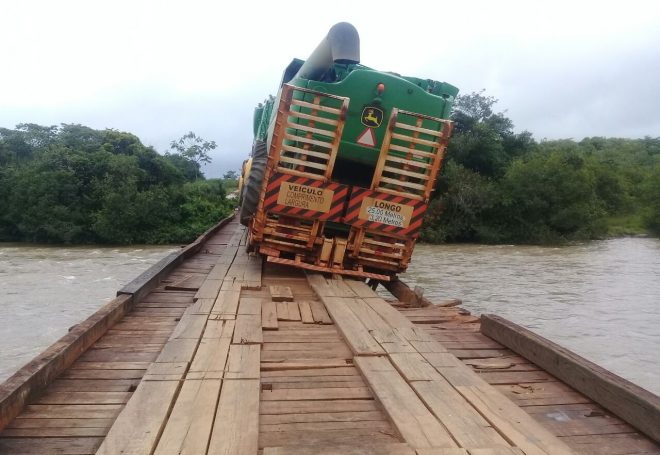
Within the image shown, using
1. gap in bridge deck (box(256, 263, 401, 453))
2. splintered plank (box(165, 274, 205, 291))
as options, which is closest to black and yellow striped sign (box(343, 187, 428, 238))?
splintered plank (box(165, 274, 205, 291))

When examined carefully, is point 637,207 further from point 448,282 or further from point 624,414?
point 624,414

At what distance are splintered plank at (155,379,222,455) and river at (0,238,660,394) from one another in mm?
6944

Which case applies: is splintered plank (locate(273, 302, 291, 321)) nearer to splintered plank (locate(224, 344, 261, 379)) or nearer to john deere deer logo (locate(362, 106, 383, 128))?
splintered plank (locate(224, 344, 261, 379))

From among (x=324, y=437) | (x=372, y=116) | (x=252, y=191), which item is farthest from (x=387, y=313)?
(x=252, y=191)

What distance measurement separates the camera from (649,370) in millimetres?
8000

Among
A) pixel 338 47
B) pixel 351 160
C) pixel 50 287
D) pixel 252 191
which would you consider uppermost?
pixel 338 47

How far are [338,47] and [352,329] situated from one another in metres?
3.80

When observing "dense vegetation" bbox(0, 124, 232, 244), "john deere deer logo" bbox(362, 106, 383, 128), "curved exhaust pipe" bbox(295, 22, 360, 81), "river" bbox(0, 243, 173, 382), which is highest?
"curved exhaust pipe" bbox(295, 22, 360, 81)

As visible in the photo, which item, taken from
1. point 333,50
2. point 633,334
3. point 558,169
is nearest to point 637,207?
point 558,169

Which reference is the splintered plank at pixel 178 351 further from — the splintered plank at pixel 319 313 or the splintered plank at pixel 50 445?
the splintered plank at pixel 319 313

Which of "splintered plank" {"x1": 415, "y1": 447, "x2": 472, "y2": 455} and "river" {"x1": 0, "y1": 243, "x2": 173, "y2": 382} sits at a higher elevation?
"splintered plank" {"x1": 415, "y1": 447, "x2": 472, "y2": 455}

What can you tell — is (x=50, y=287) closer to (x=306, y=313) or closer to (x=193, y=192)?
(x=306, y=313)

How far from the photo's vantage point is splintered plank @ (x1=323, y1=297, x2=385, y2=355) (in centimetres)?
352

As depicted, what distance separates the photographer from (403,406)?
2.64 m
